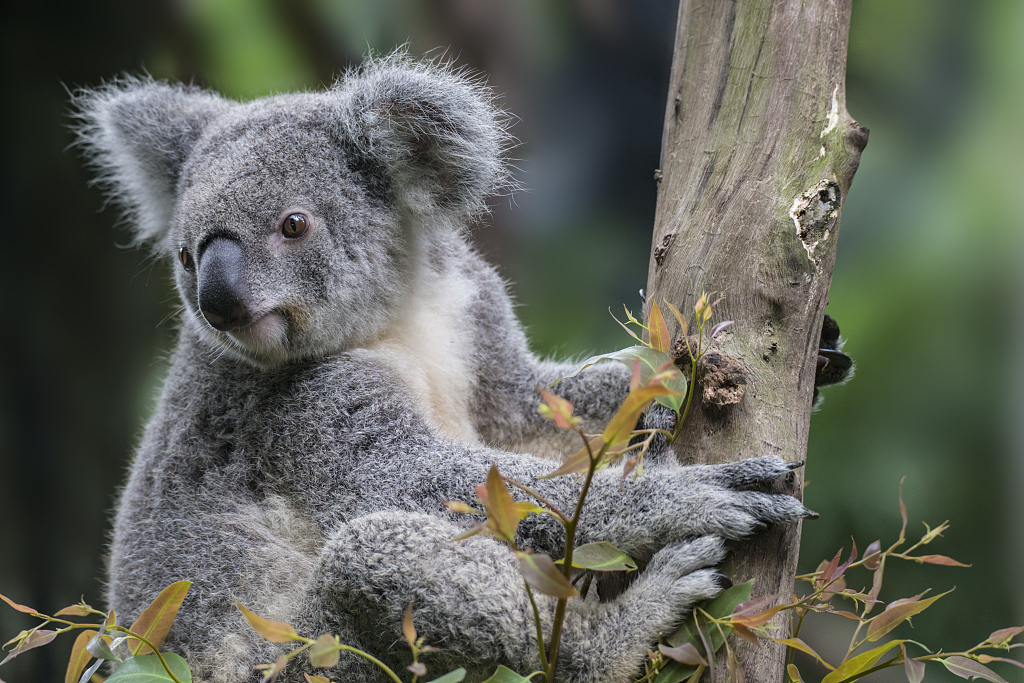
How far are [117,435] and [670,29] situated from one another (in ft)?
8.79

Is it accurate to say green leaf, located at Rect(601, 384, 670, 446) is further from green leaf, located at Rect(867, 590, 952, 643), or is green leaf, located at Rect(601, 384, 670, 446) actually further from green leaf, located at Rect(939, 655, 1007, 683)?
green leaf, located at Rect(939, 655, 1007, 683)

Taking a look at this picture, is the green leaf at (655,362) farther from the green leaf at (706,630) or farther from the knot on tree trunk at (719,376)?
the green leaf at (706,630)

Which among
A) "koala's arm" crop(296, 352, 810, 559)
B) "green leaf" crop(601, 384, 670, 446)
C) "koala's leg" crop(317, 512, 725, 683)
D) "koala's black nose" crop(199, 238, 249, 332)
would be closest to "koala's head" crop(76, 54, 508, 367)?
"koala's black nose" crop(199, 238, 249, 332)

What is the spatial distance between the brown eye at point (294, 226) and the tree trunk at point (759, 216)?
80 cm

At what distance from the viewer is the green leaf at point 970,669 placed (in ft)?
3.41

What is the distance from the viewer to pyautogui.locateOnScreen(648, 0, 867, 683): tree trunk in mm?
1239

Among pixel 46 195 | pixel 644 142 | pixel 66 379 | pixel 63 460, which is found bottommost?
pixel 63 460

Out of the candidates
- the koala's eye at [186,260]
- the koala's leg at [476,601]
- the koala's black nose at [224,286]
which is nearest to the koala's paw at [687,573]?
the koala's leg at [476,601]

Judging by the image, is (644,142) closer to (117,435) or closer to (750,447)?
(750,447)

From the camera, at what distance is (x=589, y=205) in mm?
2688

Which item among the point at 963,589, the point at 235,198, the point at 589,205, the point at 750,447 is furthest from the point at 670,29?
the point at 963,589

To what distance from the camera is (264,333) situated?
1627mm

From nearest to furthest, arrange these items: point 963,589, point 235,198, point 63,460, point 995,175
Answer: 1. point 235,198
2. point 963,589
3. point 995,175
4. point 63,460

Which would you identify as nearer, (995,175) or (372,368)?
(372,368)
